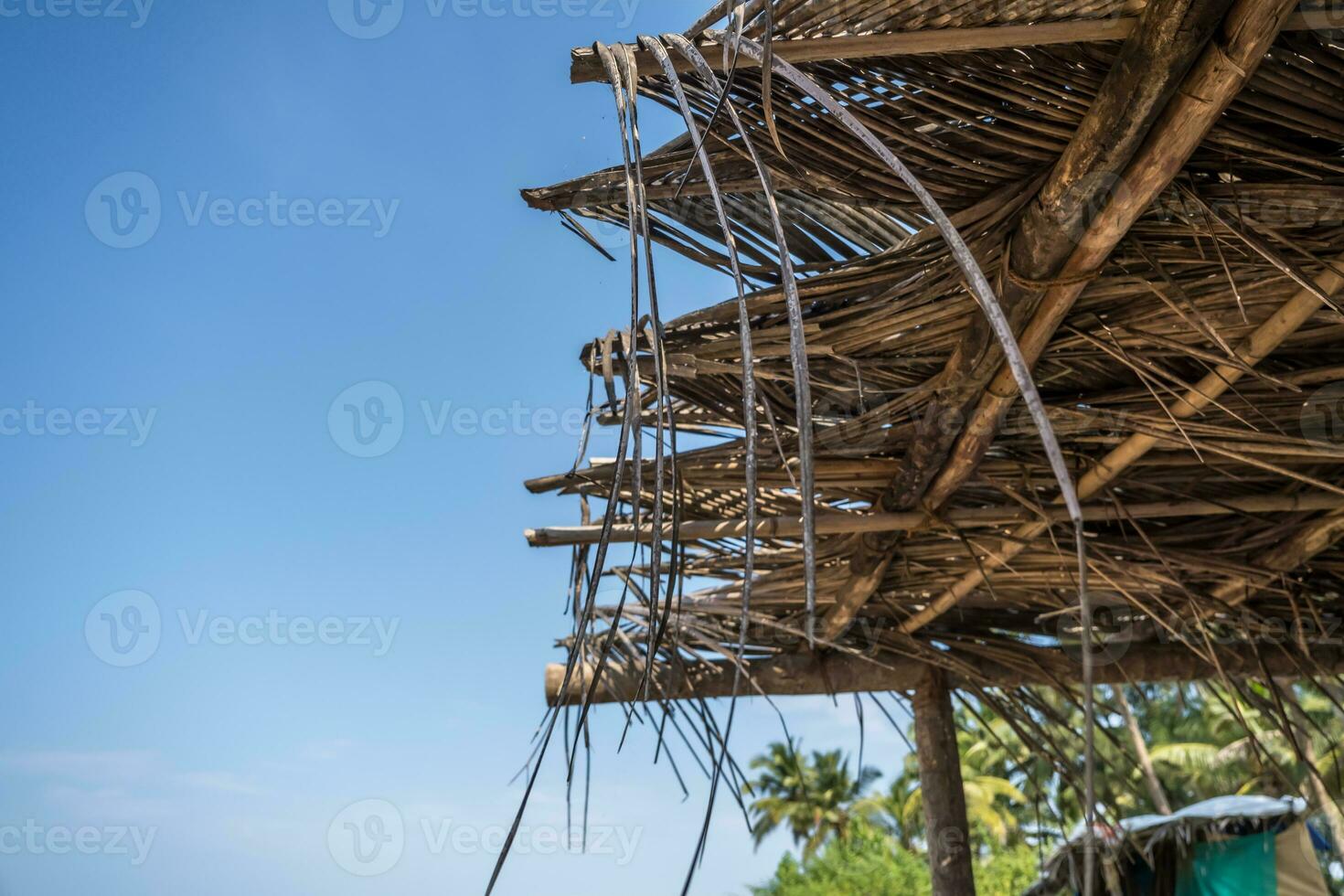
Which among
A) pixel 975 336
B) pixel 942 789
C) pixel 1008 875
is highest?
pixel 975 336

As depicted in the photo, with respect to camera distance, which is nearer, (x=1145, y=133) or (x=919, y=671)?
(x=1145, y=133)

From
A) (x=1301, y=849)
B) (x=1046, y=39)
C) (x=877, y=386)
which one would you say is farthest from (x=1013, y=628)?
(x=1301, y=849)

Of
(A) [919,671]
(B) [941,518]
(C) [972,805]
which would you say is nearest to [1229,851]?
(A) [919,671]

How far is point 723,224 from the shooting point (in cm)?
60

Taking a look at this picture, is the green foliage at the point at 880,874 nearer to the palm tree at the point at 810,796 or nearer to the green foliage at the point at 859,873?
the green foliage at the point at 859,873

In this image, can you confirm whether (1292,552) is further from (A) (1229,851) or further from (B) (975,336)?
(A) (1229,851)

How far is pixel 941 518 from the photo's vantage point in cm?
247

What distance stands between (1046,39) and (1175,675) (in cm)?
294

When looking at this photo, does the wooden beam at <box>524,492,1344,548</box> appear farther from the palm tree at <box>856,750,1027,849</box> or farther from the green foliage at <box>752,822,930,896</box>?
the palm tree at <box>856,750,1027,849</box>

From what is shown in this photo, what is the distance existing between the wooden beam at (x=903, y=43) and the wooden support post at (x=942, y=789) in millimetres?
2743

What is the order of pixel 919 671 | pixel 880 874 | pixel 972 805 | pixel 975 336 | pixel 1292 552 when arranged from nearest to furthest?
pixel 975 336 < pixel 1292 552 < pixel 919 671 < pixel 880 874 < pixel 972 805

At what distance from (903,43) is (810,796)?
21021mm

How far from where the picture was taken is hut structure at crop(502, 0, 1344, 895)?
1.03m

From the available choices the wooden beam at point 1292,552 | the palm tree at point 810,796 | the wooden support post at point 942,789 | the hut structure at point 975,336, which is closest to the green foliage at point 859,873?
the palm tree at point 810,796
